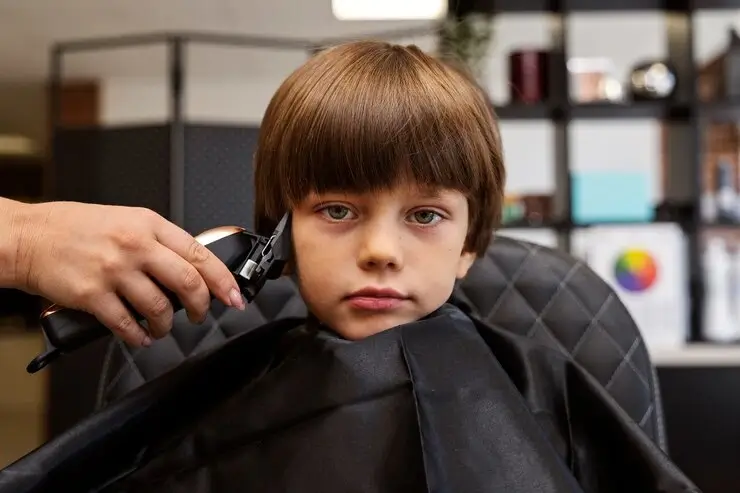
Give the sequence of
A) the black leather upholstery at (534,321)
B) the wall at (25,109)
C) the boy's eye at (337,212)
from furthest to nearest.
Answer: the wall at (25,109) → the black leather upholstery at (534,321) → the boy's eye at (337,212)

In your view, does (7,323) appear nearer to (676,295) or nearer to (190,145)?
(190,145)

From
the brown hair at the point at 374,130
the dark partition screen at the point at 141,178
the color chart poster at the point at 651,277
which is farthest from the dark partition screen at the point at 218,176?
the color chart poster at the point at 651,277

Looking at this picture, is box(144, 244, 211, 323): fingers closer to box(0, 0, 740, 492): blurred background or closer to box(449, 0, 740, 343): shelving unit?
box(0, 0, 740, 492): blurred background

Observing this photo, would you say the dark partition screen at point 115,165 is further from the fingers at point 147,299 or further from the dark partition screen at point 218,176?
the fingers at point 147,299

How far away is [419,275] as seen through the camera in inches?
28.3

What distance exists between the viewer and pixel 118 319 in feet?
2.04

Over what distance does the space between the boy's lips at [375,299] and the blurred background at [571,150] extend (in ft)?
1.37

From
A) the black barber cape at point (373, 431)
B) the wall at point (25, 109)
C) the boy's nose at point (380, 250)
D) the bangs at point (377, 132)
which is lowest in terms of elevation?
the black barber cape at point (373, 431)

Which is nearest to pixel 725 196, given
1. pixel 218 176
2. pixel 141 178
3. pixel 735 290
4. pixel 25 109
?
pixel 735 290

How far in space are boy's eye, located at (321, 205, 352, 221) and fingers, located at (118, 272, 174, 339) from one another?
18cm

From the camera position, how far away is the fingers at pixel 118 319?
62 cm

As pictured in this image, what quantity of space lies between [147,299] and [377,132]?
10.7 inches

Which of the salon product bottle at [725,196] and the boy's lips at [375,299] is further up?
the salon product bottle at [725,196]

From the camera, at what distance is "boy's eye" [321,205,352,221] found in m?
0.71
